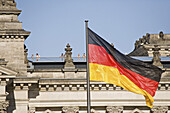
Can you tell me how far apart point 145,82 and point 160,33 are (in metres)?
55.5

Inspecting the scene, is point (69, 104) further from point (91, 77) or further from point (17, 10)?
point (91, 77)

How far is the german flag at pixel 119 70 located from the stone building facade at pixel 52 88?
14.7 metres

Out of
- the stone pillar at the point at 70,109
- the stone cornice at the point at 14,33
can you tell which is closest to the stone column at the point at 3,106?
the stone pillar at the point at 70,109

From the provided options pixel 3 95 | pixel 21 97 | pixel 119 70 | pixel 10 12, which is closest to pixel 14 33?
pixel 10 12

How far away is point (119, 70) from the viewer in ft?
123

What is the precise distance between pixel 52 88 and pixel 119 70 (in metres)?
16.1

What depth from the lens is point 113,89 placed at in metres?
53.4

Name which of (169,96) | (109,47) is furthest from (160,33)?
(109,47)

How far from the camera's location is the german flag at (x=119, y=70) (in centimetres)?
3712

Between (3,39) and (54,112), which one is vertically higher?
(3,39)

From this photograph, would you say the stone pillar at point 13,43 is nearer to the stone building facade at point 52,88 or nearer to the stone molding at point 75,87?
the stone building facade at point 52,88

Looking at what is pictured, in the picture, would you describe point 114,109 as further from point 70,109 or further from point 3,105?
point 3,105

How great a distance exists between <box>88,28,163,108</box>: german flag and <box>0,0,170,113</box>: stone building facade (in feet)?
48.2

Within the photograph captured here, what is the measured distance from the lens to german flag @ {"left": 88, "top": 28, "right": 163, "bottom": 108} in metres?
37.1
